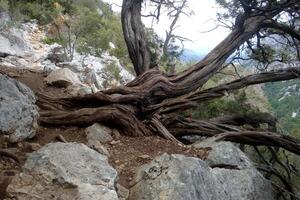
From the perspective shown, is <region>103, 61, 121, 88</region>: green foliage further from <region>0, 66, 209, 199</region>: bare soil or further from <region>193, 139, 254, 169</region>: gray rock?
<region>193, 139, 254, 169</region>: gray rock

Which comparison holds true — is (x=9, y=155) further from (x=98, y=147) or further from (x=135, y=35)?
(x=135, y=35)

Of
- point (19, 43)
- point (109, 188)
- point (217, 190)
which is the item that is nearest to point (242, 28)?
point (217, 190)

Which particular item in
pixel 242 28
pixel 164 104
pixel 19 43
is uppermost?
pixel 242 28

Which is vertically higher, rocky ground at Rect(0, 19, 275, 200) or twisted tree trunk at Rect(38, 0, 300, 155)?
twisted tree trunk at Rect(38, 0, 300, 155)

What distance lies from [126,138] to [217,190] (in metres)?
1.52

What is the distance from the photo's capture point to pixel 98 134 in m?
5.72

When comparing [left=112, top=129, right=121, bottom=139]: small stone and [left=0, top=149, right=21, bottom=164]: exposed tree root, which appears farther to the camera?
[left=112, top=129, right=121, bottom=139]: small stone

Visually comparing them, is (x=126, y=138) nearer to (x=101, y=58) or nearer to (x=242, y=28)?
(x=242, y=28)

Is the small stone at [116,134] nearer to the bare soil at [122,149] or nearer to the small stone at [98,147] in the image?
the bare soil at [122,149]

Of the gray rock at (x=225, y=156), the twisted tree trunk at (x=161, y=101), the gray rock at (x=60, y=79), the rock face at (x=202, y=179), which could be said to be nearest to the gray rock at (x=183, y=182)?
the rock face at (x=202, y=179)

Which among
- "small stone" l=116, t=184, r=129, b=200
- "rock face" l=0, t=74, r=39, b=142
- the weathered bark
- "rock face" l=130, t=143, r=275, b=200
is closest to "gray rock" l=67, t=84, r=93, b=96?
the weathered bark

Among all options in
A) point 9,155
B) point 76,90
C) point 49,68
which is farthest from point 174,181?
point 49,68

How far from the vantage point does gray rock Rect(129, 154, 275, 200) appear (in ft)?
14.3

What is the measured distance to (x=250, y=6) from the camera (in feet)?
18.8
